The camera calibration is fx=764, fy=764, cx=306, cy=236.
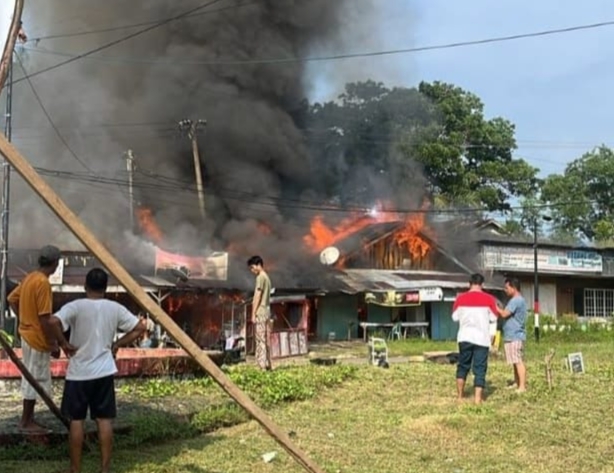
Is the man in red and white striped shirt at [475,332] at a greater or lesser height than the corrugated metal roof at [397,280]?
lesser

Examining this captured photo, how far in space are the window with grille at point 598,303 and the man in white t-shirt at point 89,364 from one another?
36270mm

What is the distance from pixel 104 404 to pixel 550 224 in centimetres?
4860

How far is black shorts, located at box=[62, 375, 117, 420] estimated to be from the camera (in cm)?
543

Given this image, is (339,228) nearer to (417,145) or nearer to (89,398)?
(417,145)

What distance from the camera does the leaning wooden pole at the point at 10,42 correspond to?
4.77 meters

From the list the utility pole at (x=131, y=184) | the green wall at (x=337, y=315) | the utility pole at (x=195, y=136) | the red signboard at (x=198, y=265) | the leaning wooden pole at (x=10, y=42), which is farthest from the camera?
the utility pole at (x=195, y=136)

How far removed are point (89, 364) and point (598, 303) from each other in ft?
123

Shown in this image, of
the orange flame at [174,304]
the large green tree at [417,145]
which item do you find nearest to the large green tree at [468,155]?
the large green tree at [417,145]

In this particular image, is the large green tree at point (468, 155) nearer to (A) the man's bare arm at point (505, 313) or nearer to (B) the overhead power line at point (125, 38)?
(B) the overhead power line at point (125, 38)

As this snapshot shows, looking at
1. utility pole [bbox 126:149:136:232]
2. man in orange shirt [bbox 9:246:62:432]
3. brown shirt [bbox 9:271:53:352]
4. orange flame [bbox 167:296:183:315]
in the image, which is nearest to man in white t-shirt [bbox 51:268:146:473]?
brown shirt [bbox 9:271:53:352]

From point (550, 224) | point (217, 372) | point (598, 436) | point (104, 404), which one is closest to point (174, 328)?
point (217, 372)

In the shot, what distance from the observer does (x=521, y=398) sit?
9.64m

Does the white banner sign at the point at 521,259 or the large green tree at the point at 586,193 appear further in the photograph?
the large green tree at the point at 586,193

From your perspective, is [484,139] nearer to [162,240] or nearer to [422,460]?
[162,240]
